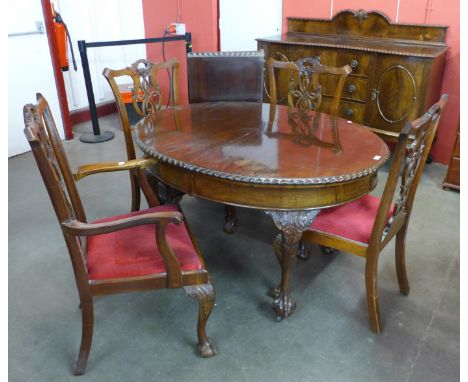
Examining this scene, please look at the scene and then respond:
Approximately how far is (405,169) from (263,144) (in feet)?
1.91

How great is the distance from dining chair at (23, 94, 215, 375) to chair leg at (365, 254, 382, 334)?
0.65 metres

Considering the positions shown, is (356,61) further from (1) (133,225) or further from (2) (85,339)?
(2) (85,339)

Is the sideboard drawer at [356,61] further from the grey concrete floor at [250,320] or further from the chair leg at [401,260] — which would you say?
the chair leg at [401,260]

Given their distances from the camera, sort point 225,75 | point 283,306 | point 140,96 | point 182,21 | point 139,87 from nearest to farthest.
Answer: point 283,306
point 139,87
point 140,96
point 225,75
point 182,21

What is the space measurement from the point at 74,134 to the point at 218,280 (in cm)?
278

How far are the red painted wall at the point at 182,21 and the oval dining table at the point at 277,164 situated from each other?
229cm

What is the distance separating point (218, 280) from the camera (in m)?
2.13

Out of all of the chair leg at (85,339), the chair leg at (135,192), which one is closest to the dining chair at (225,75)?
the chair leg at (135,192)

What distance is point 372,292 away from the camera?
1.72 meters

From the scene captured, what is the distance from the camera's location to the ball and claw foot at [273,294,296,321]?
183 centimetres

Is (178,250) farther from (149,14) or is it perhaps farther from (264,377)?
(149,14)

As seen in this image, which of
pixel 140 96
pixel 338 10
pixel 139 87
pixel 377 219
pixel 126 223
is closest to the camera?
pixel 126 223

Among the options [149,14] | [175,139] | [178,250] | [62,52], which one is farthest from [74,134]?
[178,250]

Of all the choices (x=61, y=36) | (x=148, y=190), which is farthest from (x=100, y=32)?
(x=148, y=190)
